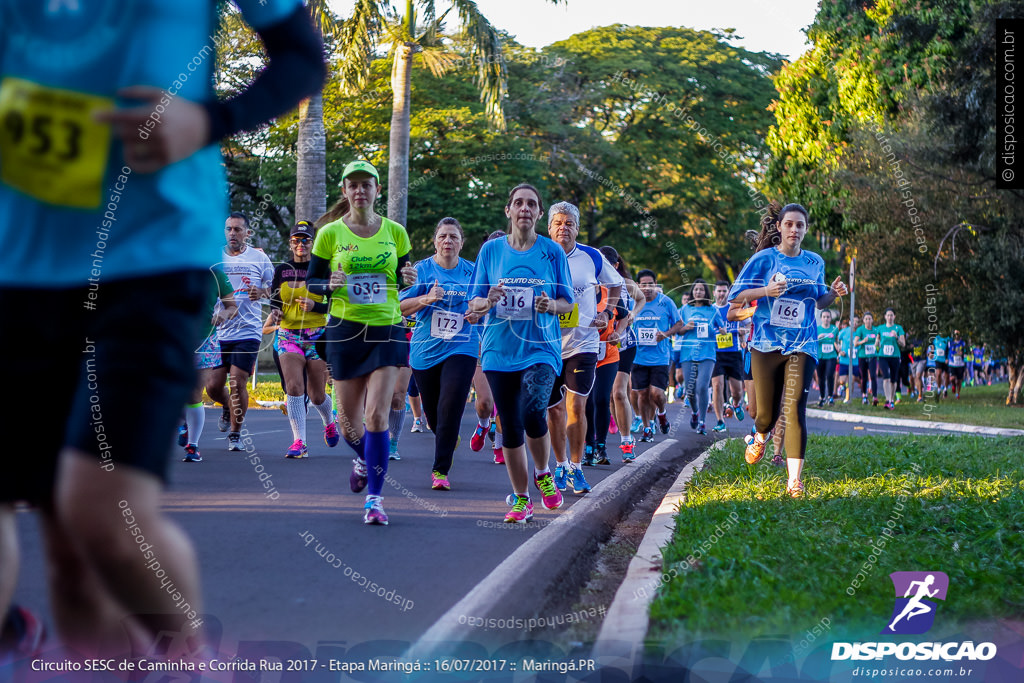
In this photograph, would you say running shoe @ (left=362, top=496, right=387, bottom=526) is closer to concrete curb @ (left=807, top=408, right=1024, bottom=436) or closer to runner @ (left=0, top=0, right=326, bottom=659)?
runner @ (left=0, top=0, right=326, bottom=659)

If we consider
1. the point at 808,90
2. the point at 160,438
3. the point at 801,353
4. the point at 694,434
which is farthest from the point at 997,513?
the point at 808,90

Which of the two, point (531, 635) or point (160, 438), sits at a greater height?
point (160, 438)

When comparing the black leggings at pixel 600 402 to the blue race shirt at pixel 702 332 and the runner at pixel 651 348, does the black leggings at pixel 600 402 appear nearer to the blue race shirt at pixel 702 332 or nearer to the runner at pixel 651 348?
the runner at pixel 651 348

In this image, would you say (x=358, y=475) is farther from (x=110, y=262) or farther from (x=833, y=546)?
(x=110, y=262)

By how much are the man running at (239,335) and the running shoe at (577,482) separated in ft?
11.8

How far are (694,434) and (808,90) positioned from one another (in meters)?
16.9

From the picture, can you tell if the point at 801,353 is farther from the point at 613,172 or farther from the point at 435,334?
Result: the point at 613,172

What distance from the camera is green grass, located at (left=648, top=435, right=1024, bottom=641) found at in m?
4.14

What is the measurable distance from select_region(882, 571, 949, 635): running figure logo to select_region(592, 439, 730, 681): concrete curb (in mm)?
924

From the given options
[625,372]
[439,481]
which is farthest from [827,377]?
[439,481]

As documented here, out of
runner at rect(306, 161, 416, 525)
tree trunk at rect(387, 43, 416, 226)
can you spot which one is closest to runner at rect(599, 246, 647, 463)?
runner at rect(306, 161, 416, 525)

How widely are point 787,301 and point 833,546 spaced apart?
2766 millimetres

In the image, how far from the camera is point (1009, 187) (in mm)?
19484

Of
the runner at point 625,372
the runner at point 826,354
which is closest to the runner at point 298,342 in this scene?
the runner at point 625,372
